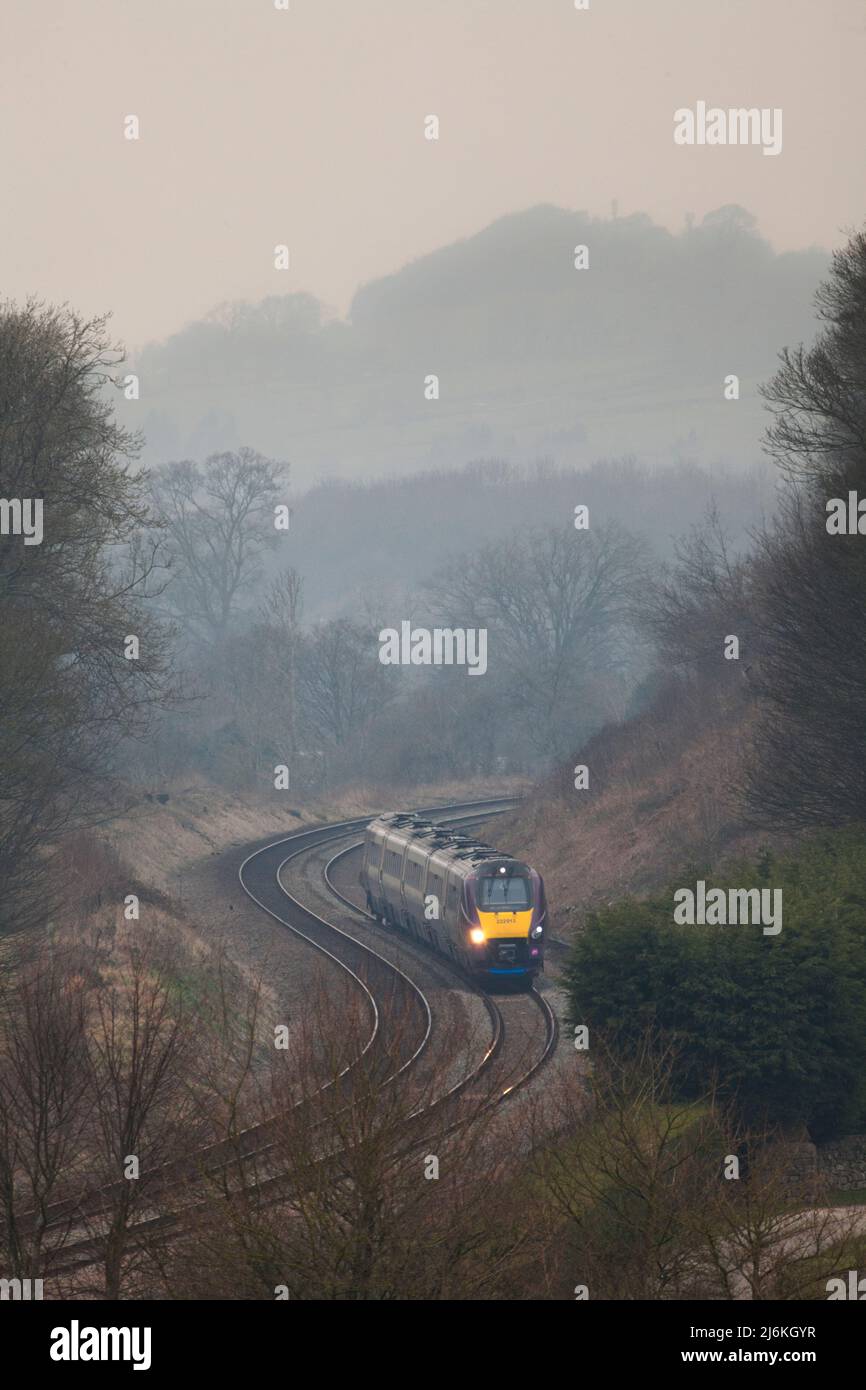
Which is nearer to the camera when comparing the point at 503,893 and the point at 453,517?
the point at 503,893

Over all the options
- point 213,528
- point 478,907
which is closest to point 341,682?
point 213,528

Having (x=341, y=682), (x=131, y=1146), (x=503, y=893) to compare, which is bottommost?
(x=131, y=1146)

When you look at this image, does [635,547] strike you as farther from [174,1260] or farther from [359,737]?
[174,1260]

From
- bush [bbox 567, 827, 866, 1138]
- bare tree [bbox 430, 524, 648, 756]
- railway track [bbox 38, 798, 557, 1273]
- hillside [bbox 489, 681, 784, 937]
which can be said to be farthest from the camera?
bare tree [bbox 430, 524, 648, 756]

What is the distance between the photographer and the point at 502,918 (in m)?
30.5

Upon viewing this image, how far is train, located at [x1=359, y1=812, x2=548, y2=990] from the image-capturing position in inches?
1202

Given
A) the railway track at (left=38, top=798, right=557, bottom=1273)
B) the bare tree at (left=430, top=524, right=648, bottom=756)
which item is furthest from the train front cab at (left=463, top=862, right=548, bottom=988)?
the bare tree at (left=430, top=524, right=648, bottom=756)

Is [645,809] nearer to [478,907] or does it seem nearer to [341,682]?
[478,907]

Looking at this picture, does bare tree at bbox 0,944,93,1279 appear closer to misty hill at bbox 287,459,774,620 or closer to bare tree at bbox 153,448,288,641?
bare tree at bbox 153,448,288,641

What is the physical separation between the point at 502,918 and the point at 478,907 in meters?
0.59

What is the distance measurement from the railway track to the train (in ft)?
2.41

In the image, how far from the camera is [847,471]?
100 feet

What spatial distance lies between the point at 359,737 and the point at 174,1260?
67675 millimetres
